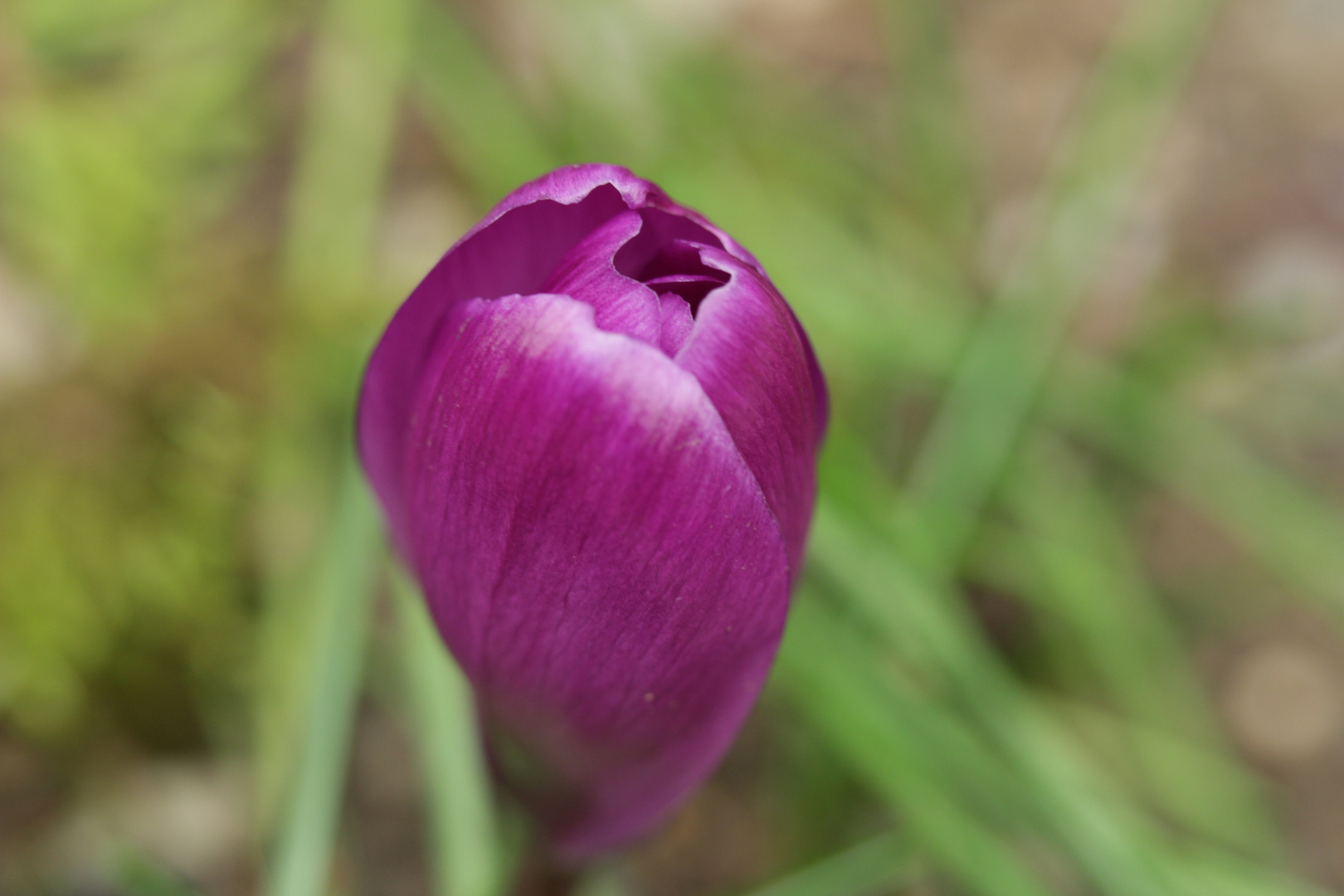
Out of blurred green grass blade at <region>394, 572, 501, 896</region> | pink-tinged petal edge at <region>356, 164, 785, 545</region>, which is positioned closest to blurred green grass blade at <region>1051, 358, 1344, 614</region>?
blurred green grass blade at <region>394, 572, 501, 896</region>

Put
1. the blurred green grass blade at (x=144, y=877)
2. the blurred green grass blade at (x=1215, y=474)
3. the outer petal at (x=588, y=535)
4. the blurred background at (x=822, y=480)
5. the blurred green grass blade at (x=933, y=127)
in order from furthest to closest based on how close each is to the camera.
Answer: the blurred green grass blade at (x=933, y=127)
the blurred green grass blade at (x=1215, y=474)
the blurred background at (x=822, y=480)
the blurred green grass blade at (x=144, y=877)
the outer petal at (x=588, y=535)

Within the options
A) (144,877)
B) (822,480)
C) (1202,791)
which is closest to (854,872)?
(822,480)

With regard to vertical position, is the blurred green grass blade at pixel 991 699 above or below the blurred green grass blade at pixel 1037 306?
below

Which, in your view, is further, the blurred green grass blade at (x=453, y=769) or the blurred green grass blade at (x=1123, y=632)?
the blurred green grass blade at (x=1123, y=632)

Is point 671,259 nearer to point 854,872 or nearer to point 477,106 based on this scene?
point 854,872

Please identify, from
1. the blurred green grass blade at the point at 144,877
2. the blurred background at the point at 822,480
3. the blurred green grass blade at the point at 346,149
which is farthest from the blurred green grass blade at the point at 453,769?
the blurred green grass blade at the point at 346,149

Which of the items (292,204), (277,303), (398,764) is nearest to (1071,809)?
(398,764)

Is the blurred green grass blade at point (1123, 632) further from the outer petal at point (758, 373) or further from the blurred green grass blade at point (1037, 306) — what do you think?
the outer petal at point (758, 373)

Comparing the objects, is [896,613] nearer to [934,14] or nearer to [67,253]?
[934,14]
